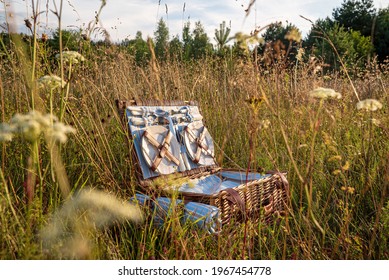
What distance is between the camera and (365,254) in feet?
6.35

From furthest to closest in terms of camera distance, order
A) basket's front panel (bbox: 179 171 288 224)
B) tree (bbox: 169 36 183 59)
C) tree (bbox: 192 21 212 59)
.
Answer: tree (bbox: 192 21 212 59) → tree (bbox: 169 36 183 59) → basket's front panel (bbox: 179 171 288 224)

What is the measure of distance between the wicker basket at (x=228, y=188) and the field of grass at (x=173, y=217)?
0.29 ft

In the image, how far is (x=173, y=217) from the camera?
174 cm

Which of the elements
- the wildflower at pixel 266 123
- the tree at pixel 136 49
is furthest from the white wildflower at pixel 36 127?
the tree at pixel 136 49

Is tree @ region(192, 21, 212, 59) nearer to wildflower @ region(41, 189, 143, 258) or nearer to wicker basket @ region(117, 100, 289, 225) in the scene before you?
wicker basket @ region(117, 100, 289, 225)

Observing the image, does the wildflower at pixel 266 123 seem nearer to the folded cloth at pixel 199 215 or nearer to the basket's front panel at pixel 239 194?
the basket's front panel at pixel 239 194

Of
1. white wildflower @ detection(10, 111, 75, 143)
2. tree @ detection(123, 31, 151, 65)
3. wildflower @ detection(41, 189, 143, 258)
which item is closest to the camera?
white wildflower @ detection(10, 111, 75, 143)

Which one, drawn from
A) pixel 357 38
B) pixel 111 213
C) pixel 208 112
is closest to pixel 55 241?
pixel 111 213

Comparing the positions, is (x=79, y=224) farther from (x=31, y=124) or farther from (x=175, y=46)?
(x=175, y=46)

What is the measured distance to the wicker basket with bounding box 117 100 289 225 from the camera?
2.34 metres

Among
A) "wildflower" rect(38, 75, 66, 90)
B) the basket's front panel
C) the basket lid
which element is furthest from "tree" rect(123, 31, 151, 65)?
"wildflower" rect(38, 75, 66, 90)

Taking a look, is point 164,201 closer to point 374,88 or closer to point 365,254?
point 365,254

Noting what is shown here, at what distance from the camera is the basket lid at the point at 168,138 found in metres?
2.79

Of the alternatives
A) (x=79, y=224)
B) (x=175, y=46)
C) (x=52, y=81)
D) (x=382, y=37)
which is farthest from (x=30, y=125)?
(x=382, y=37)
